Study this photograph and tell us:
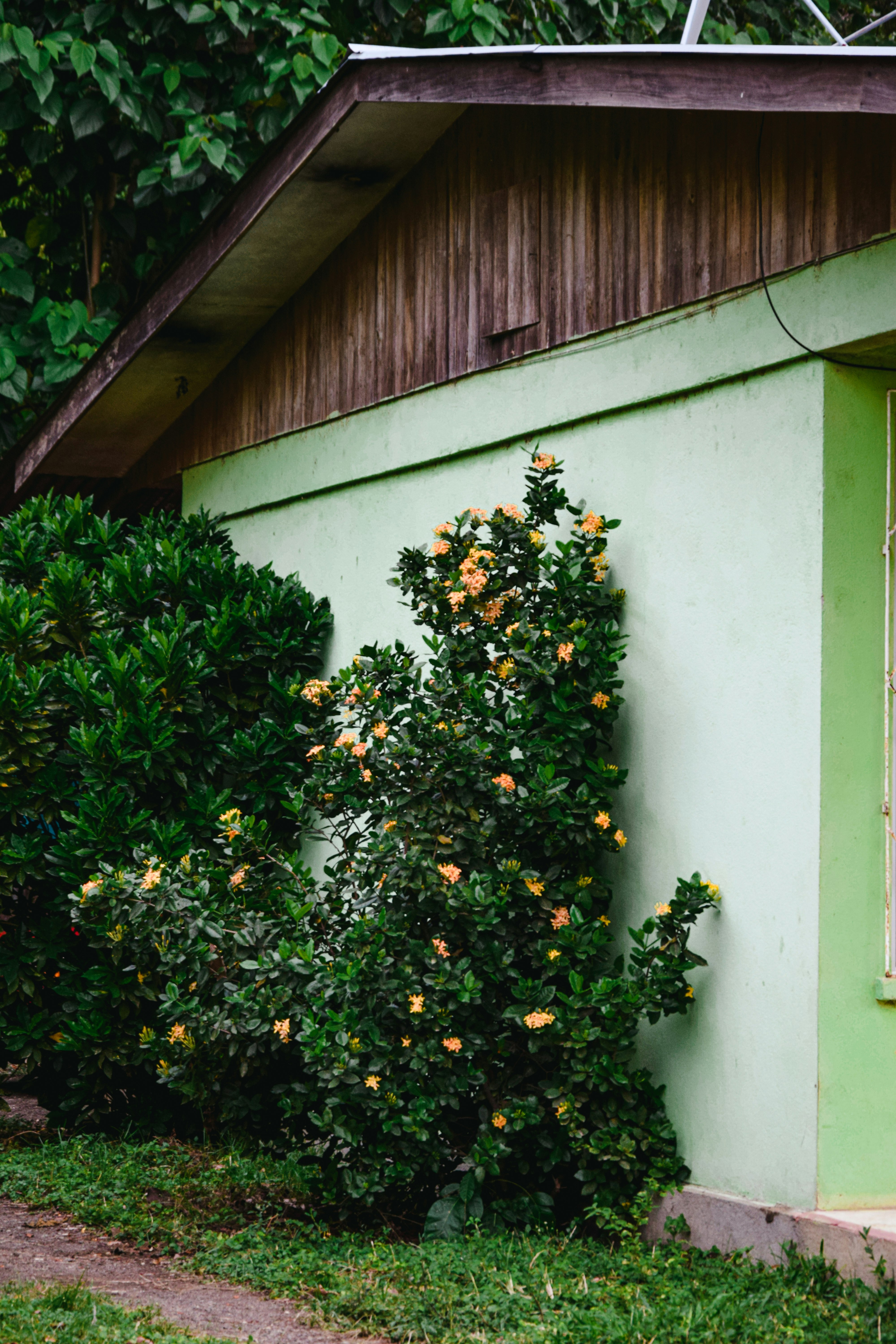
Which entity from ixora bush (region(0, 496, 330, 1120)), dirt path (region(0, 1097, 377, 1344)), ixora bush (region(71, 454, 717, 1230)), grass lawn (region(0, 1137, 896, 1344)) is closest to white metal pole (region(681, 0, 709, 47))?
ixora bush (region(71, 454, 717, 1230))

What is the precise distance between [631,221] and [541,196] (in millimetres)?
737

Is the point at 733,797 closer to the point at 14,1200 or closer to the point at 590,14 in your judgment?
the point at 14,1200

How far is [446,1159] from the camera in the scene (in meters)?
5.65

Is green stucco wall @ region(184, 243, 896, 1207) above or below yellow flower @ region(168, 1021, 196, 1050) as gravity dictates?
above

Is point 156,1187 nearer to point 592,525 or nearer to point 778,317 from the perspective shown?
point 592,525

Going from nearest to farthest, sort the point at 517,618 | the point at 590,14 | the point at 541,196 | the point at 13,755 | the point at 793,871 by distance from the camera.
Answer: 1. the point at 793,871
2. the point at 517,618
3. the point at 541,196
4. the point at 13,755
5. the point at 590,14

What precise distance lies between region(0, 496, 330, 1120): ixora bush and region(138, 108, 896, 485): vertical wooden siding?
138 centimetres

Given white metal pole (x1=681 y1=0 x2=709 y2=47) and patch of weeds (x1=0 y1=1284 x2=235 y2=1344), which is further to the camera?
white metal pole (x1=681 y1=0 x2=709 y2=47)

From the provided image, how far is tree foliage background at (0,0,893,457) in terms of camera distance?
11.9 meters

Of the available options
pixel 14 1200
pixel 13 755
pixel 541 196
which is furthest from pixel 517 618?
pixel 14 1200

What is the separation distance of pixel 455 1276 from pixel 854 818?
6.58 ft

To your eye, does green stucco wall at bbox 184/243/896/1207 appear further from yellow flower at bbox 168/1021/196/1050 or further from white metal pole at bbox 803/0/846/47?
yellow flower at bbox 168/1021/196/1050

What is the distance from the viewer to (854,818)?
16.3 ft

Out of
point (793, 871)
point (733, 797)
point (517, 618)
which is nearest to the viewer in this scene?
point (793, 871)
